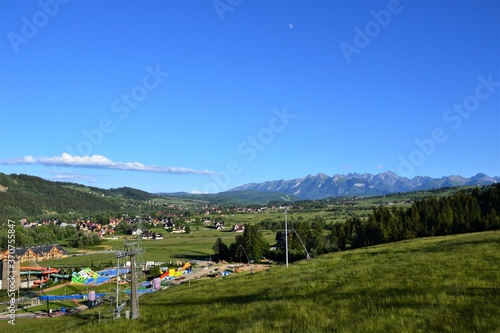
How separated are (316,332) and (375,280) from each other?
10259 millimetres

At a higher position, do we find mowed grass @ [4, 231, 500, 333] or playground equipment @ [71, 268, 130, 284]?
mowed grass @ [4, 231, 500, 333]

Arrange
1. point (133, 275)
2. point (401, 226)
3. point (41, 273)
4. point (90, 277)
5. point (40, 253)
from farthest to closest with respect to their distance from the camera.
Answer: point (40, 253), point (41, 273), point (90, 277), point (401, 226), point (133, 275)

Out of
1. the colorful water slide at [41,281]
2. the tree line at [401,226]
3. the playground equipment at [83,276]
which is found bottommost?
the colorful water slide at [41,281]

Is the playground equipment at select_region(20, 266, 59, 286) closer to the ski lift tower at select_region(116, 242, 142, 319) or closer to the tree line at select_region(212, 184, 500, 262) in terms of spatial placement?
the tree line at select_region(212, 184, 500, 262)

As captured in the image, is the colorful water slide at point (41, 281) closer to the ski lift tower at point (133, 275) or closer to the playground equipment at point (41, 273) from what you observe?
the playground equipment at point (41, 273)

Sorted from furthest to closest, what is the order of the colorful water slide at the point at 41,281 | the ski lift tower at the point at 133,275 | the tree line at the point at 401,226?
the colorful water slide at the point at 41,281
the tree line at the point at 401,226
the ski lift tower at the point at 133,275

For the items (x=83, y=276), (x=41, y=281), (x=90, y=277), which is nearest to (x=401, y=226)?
(x=90, y=277)

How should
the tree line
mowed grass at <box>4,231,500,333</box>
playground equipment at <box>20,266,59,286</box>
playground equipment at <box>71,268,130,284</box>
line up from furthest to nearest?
playground equipment at <box>20,266,59,286</box> → playground equipment at <box>71,268,130,284</box> → the tree line → mowed grass at <box>4,231,500,333</box>

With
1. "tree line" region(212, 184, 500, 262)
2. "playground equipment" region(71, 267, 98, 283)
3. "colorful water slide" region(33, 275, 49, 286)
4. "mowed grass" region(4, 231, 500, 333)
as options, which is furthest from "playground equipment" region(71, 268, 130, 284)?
"mowed grass" region(4, 231, 500, 333)

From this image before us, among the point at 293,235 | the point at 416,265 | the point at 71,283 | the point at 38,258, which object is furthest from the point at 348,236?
the point at 38,258

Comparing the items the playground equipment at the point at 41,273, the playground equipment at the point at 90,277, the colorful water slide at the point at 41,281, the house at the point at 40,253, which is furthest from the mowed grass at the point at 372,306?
the house at the point at 40,253

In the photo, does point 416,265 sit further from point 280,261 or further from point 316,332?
point 280,261

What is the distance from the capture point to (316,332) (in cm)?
1178

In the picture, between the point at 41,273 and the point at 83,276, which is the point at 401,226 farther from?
the point at 41,273
